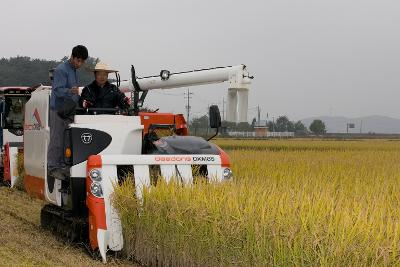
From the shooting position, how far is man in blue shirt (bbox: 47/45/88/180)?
8.02 meters

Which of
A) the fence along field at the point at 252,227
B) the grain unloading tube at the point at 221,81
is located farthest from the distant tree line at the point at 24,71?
the fence along field at the point at 252,227

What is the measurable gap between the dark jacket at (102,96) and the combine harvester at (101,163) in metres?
0.17

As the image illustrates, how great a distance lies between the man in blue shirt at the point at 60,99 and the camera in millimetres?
8016

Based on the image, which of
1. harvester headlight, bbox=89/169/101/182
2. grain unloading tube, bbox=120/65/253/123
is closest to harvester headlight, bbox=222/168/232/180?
harvester headlight, bbox=89/169/101/182

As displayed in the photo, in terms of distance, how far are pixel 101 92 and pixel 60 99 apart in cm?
55

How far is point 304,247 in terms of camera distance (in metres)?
4.69

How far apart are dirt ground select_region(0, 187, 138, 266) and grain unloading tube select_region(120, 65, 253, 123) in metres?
2.91

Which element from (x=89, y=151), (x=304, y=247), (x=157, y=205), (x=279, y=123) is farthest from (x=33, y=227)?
(x=279, y=123)

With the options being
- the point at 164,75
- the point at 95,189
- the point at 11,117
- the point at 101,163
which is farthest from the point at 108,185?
the point at 11,117

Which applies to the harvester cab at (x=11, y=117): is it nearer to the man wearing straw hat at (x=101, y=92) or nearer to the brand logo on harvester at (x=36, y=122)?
the brand logo on harvester at (x=36, y=122)

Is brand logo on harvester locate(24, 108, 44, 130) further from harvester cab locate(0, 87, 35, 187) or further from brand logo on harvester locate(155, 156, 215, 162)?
harvester cab locate(0, 87, 35, 187)

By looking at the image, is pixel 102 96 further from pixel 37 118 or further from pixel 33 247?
pixel 33 247

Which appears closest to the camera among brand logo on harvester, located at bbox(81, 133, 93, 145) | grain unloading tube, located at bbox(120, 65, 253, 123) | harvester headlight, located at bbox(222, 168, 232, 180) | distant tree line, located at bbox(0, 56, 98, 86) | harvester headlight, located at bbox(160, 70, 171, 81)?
harvester headlight, located at bbox(222, 168, 232, 180)

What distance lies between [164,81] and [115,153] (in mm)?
5943
